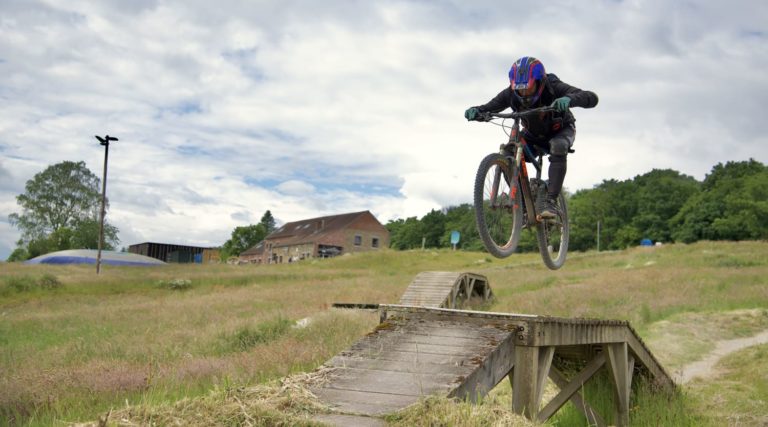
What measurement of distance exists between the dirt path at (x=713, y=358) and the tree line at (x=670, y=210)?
48.1 metres

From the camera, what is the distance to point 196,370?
37.0 feet

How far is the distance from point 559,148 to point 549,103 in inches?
21.1

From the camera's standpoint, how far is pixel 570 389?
9.45m

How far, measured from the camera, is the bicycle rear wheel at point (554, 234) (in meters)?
7.55

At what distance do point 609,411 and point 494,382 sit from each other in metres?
6.24

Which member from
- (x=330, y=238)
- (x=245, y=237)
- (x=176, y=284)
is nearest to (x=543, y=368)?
(x=176, y=284)

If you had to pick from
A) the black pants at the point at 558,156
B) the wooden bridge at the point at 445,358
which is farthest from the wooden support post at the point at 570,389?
the black pants at the point at 558,156

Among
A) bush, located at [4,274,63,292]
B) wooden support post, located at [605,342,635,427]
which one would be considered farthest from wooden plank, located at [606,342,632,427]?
bush, located at [4,274,63,292]

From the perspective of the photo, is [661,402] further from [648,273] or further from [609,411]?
[648,273]

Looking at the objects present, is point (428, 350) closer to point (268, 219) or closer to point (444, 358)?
point (444, 358)

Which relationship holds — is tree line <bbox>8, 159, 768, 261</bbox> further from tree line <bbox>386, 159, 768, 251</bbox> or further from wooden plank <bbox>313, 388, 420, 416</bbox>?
wooden plank <bbox>313, 388, 420, 416</bbox>

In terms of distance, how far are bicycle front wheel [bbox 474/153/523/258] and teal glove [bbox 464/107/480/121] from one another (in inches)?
21.1

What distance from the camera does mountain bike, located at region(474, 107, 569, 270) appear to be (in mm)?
7027

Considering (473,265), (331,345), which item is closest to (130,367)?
(331,345)
